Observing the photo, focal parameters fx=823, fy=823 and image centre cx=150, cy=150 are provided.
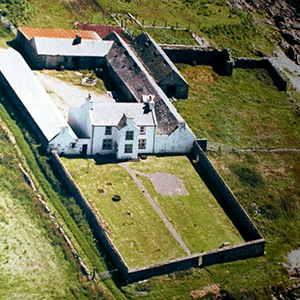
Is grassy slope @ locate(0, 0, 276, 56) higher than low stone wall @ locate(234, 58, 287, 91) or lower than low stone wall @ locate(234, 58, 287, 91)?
lower

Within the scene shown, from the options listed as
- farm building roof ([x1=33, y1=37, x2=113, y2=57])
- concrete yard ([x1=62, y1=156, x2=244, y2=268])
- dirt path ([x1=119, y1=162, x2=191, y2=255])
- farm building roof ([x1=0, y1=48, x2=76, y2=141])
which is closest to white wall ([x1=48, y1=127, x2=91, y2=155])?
farm building roof ([x1=0, y1=48, x2=76, y2=141])

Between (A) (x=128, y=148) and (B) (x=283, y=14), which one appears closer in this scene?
(A) (x=128, y=148)

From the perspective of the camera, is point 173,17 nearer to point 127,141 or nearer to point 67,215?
point 127,141

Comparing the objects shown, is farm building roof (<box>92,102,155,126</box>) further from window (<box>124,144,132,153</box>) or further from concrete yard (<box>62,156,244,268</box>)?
concrete yard (<box>62,156,244,268</box>)

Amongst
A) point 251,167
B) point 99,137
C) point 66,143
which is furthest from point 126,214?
point 251,167

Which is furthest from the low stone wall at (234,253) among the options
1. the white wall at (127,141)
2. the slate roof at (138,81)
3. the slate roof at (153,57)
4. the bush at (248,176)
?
the slate roof at (153,57)

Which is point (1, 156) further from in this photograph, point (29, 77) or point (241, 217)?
point (241, 217)
